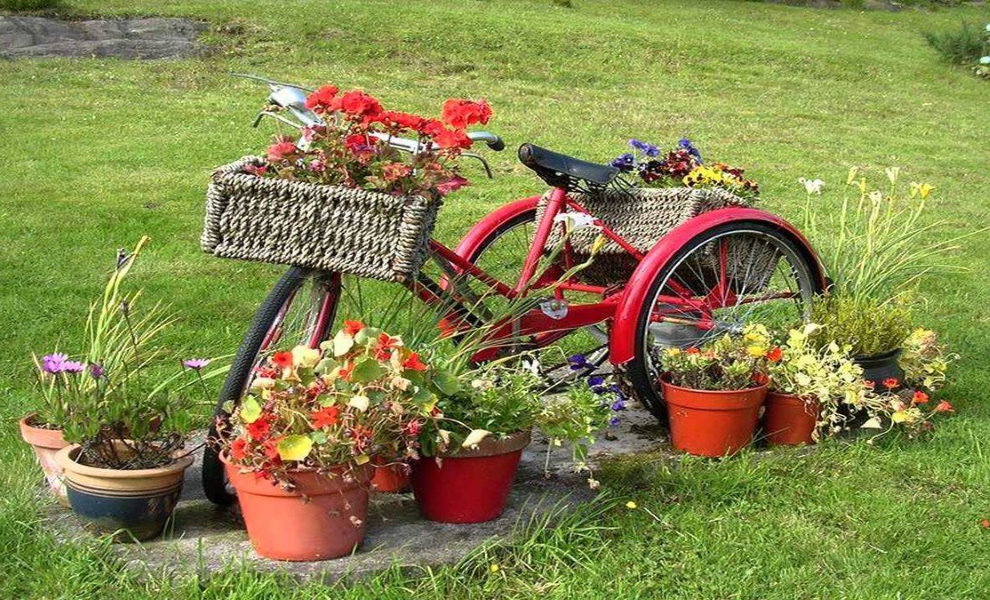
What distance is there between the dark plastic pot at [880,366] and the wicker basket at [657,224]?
0.49m

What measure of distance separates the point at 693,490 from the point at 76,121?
9.57 meters

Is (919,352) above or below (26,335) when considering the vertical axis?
above

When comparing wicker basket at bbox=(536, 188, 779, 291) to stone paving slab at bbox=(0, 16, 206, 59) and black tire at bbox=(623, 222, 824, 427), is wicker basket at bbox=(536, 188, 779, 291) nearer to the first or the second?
black tire at bbox=(623, 222, 824, 427)

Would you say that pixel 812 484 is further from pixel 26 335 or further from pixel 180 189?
pixel 180 189

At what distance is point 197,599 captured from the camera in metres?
2.89

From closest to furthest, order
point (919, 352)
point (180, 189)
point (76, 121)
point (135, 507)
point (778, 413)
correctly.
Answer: point (135, 507)
point (778, 413)
point (919, 352)
point (180, 189)
point (76, 121)

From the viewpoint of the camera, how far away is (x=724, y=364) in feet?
13.2

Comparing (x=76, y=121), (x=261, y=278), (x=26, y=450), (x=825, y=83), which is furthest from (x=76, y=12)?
(x=26, y=450)

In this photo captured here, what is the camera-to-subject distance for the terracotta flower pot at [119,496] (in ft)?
10.1

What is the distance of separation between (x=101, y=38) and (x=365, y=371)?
14.8 m

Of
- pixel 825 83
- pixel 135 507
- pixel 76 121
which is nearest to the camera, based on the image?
pixel 135 507

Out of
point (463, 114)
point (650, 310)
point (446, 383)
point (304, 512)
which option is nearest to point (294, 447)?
point (304, 512)

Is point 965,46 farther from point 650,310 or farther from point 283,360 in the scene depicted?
point 283,360

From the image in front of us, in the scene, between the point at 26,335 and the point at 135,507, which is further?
the point at 26,335
